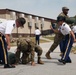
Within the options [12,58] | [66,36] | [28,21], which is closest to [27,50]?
[12,58]

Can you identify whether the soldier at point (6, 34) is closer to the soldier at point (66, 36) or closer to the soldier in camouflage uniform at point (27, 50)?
the soldier in camouflage uniform at point (27, 50)

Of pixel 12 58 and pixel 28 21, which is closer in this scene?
pixel 12 58

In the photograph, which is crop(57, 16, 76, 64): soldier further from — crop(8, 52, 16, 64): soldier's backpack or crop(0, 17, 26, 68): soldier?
crop(0, 17, 26, 68): soldier

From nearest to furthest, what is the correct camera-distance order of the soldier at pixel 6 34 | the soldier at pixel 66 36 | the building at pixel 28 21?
the soldier at pixel 6 34 → the soldier at pixel 66 36 → the building at pixel 28 21

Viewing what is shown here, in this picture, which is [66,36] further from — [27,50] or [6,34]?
[6,34]

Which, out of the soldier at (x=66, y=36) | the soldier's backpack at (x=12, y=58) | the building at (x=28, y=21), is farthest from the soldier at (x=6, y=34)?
the building at (x=28, y=21)

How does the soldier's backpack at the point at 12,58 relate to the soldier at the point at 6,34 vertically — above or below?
below

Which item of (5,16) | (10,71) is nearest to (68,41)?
(10,71)

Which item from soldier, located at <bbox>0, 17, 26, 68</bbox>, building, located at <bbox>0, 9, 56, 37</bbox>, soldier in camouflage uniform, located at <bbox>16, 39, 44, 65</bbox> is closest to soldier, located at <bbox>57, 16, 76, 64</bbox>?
soldier in camouflage uniform, located at <bbox>16, 39, 44, 65</bbox>

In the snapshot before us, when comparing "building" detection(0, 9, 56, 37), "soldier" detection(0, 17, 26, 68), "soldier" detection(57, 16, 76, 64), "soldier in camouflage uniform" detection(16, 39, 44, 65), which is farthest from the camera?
"building" detection(0, 9, 56, 37)

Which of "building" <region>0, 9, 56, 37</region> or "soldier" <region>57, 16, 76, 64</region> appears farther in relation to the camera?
"building" <region>0, 9, 56, 37</region>

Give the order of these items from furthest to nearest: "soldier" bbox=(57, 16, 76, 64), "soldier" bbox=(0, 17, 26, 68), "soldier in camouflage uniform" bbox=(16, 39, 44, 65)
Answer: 1. "soldier" bbox=(57, 16, 76, 64)
2. "soldier in camouflage uniform" bbox=(16, 39, 44, 65)
3. "soldier" bbox=(0, 17, 26, 68)

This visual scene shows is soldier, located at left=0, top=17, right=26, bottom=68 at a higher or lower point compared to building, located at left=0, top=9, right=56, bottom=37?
higher

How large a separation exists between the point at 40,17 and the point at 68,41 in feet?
243
